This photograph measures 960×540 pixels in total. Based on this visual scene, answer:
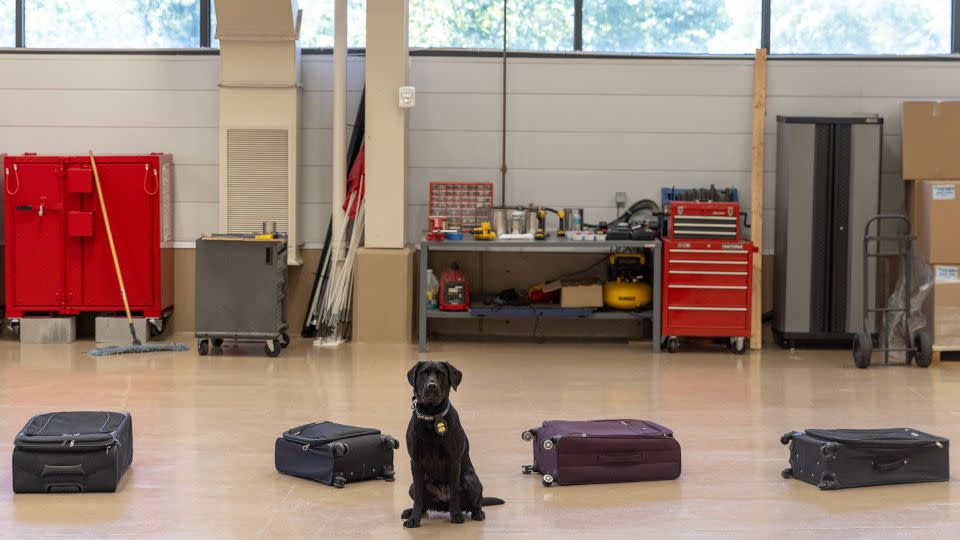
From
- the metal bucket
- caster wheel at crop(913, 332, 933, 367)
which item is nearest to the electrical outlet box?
the metal bucket

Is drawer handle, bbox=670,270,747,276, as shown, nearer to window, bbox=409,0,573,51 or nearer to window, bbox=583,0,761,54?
window, bbox=583,0,761,54

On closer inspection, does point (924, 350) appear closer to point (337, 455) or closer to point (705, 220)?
point (705, 220)

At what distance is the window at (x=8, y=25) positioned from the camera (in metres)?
8.74

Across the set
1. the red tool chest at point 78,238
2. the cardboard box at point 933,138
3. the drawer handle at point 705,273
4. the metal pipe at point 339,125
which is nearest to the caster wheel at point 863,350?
the drawer handle at point 705,273

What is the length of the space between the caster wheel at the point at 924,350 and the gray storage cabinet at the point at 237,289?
13.4ft

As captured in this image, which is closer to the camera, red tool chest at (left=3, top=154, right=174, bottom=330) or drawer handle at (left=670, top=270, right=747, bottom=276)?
drawer handle at (left=670, top=270, right=747, bottom=276)

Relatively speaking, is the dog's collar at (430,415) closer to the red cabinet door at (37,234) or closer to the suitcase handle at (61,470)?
the suitcase handle at (61,470)

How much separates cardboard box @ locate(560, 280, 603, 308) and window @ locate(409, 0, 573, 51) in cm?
181

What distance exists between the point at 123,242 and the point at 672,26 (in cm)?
426

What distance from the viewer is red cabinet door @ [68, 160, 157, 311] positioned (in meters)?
8.28

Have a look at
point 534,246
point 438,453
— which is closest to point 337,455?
point 438,453

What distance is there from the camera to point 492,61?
8555 mm

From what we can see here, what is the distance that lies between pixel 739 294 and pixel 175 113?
4259mm

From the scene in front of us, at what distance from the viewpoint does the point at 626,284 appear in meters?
8.22
